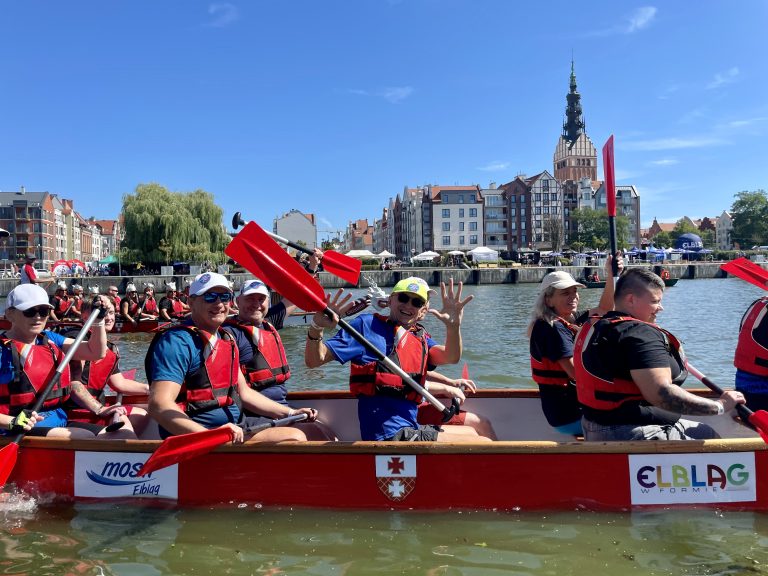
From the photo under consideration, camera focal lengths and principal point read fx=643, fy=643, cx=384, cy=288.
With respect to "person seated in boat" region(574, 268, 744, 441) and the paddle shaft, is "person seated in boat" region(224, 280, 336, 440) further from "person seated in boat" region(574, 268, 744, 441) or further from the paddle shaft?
"person seated in boat" region(574, 268, 744, 441)

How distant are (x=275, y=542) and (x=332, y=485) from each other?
55cm

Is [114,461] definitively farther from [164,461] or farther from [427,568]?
[427,568]

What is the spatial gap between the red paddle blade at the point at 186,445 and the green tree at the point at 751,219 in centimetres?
11462

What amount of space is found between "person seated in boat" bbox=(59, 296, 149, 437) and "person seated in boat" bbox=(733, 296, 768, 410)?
198 inches

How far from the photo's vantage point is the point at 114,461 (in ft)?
15.9

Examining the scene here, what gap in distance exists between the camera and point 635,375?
3.97m

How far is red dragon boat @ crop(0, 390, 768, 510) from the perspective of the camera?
439cm

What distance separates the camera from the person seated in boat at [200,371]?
13.7 feet

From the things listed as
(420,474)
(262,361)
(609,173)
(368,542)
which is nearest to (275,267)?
(262,361)

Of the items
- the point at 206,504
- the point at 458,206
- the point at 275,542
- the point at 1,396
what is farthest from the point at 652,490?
the point at 458,206

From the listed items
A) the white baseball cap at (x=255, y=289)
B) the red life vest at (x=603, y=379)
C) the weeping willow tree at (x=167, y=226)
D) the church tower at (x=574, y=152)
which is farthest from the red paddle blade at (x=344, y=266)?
the church tower at (x=574, y=152)

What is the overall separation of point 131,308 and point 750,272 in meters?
18.3

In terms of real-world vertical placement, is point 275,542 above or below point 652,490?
below

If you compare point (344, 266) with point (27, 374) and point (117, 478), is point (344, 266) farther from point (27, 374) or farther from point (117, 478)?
point (27, 374)
